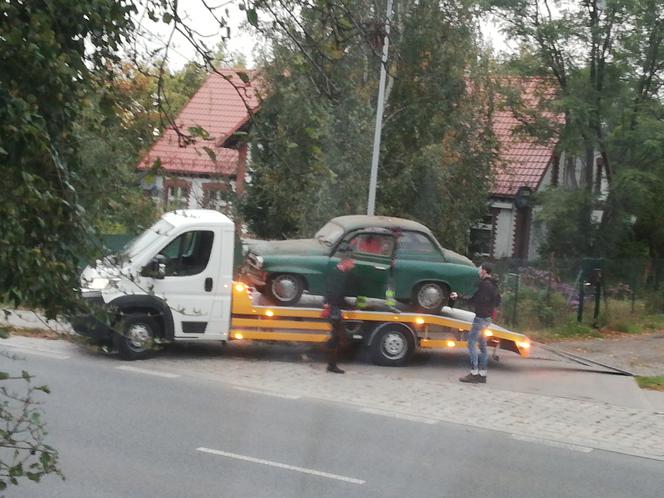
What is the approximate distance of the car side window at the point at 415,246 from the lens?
52.1 ft

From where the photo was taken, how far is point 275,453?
32.1 feet

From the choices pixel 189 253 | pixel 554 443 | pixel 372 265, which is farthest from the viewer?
pixel 372 265

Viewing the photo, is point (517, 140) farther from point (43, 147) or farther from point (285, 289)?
point (43, 147)

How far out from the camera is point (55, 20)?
4.37m

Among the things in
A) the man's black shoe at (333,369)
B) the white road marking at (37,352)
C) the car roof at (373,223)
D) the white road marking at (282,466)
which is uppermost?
the car roof at (373,223)

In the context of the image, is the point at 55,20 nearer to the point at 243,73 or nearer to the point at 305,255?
the point at 243,73

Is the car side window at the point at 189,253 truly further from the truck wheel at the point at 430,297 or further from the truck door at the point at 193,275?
the truck wheel at the point at 430,297

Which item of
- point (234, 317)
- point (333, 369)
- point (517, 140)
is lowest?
point (333, 369)

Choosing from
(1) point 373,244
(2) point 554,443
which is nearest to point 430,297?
(1) point 373,244

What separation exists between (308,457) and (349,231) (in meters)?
6.35

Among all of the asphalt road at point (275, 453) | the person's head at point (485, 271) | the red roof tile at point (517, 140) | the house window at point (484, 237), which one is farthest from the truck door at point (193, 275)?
the house window at point (484, 237)

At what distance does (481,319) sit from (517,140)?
12.9 metres

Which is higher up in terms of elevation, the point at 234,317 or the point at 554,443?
the point at 234,317

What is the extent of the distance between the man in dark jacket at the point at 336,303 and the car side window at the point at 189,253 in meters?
1.77
